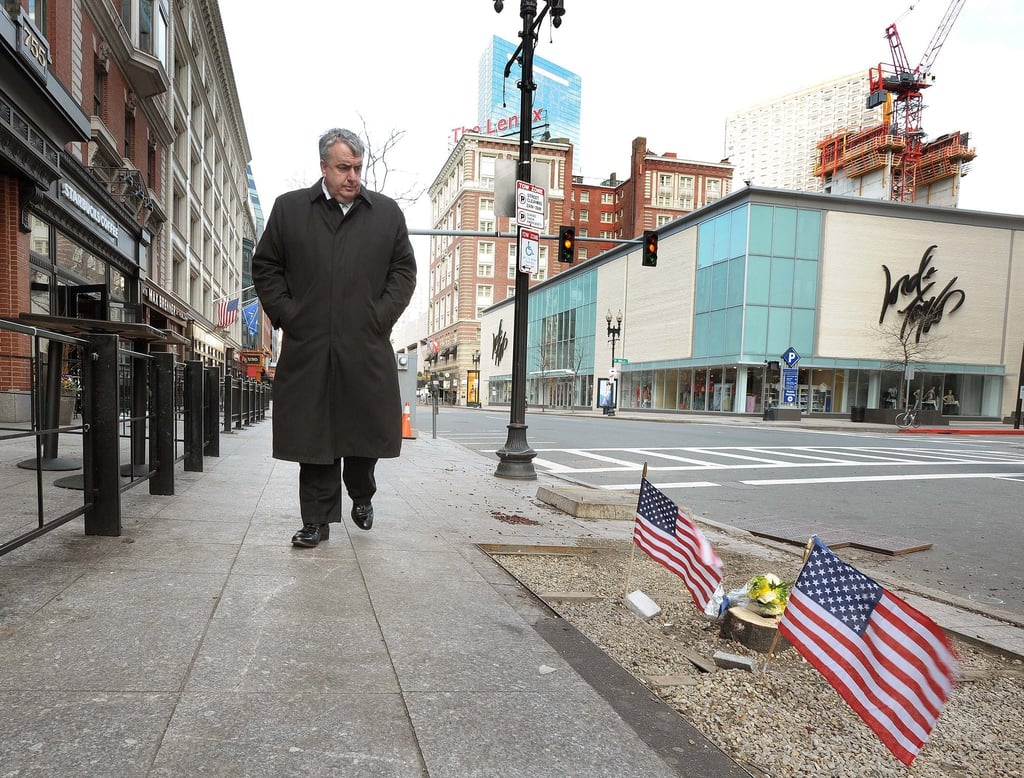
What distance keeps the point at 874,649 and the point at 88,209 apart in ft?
55.0

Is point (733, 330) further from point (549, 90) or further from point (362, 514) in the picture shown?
point (549, 90)

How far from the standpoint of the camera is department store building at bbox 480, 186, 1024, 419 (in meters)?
34.7

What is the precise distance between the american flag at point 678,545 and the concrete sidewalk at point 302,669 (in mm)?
754

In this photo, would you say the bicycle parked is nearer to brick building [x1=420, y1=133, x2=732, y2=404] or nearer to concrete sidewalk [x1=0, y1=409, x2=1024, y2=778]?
concrete sidewalk [x1=0, y1=409, x2=1024, y2=778]

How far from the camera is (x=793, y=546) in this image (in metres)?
5.25

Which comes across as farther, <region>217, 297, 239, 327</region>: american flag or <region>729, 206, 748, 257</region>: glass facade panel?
<region>729, 206, 748, 257</region>: glass facade panel

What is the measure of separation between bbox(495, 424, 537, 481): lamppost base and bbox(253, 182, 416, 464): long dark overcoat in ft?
16.5

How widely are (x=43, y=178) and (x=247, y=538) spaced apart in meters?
11.7

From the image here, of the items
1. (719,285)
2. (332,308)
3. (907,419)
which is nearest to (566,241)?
(332,308)

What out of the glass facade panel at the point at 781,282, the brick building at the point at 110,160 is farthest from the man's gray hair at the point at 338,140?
the glass facade panel at the point at 781,282

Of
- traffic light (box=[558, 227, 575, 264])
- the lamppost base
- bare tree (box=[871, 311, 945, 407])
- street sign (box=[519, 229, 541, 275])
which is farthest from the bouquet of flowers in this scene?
bare tree (box=[871, 311, 945, 407])

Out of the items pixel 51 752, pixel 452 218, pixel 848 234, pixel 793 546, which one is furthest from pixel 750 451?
pixel 452 218

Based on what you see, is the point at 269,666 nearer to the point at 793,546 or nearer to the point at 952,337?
the point at 793,546

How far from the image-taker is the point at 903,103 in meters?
Answer: 70.3
